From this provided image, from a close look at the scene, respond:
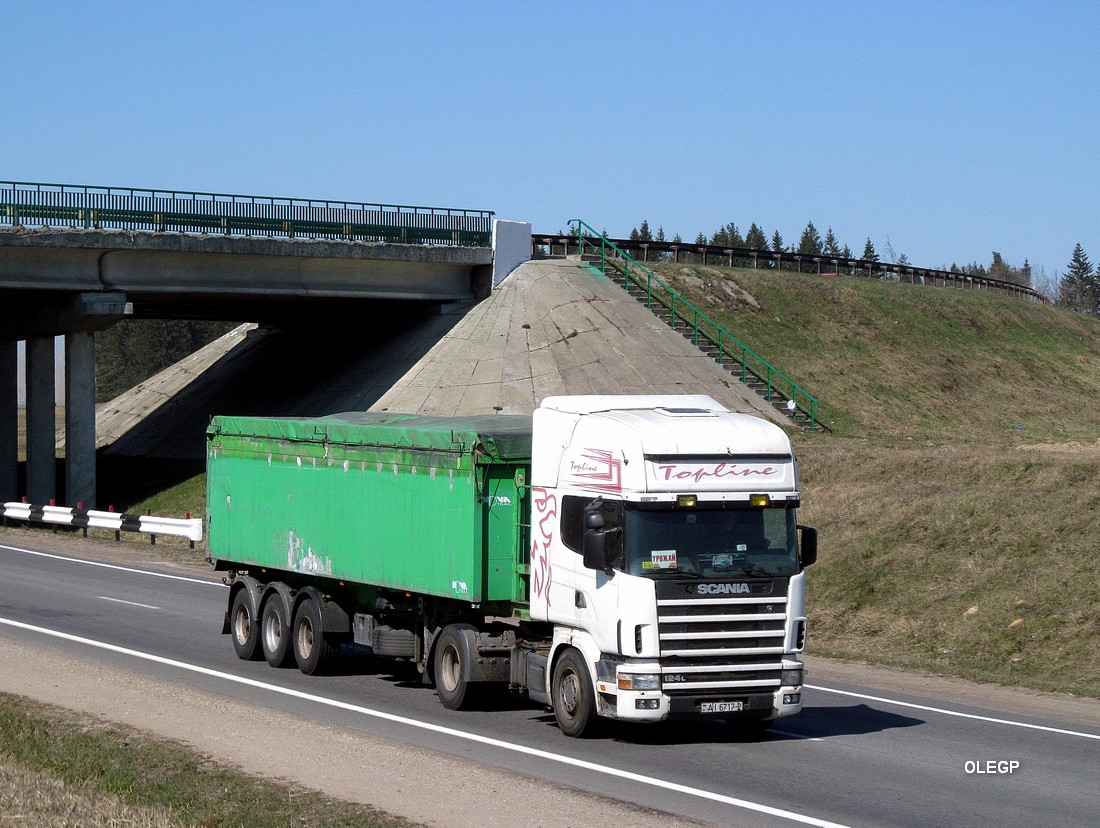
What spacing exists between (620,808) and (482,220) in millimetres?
39186

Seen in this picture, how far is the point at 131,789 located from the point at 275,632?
23.8ft

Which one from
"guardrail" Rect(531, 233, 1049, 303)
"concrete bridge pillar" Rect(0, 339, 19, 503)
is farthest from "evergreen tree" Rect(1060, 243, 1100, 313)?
"concrete bridge pillar" Rect(0, 339, 19, 503)

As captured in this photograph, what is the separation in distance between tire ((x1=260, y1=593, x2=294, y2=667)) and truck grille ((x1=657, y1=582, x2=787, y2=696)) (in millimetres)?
6545

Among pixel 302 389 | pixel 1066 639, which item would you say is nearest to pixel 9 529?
pixel 302 389

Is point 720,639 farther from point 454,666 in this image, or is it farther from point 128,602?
point 128,602

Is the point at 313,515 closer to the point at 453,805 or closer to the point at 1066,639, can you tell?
the point at 453,805

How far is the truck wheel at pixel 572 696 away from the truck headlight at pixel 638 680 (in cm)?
52

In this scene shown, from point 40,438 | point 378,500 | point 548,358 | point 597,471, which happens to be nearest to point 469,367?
point 548,358

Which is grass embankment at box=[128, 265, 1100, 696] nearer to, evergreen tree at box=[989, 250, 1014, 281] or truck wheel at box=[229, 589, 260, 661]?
truck wheel at box=[229, 589, 260, 661]

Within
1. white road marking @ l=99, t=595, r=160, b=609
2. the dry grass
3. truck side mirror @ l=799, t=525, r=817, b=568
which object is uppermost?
truck side mirror @ l=799, t=525, r=817, b=568

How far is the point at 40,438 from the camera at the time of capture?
144 feet

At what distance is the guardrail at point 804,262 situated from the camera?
56.7 meters

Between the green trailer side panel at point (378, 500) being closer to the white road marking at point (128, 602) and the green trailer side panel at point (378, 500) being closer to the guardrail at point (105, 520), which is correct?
the white road marking at point (128, 602)

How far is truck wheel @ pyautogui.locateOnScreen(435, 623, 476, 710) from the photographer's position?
14273mm
